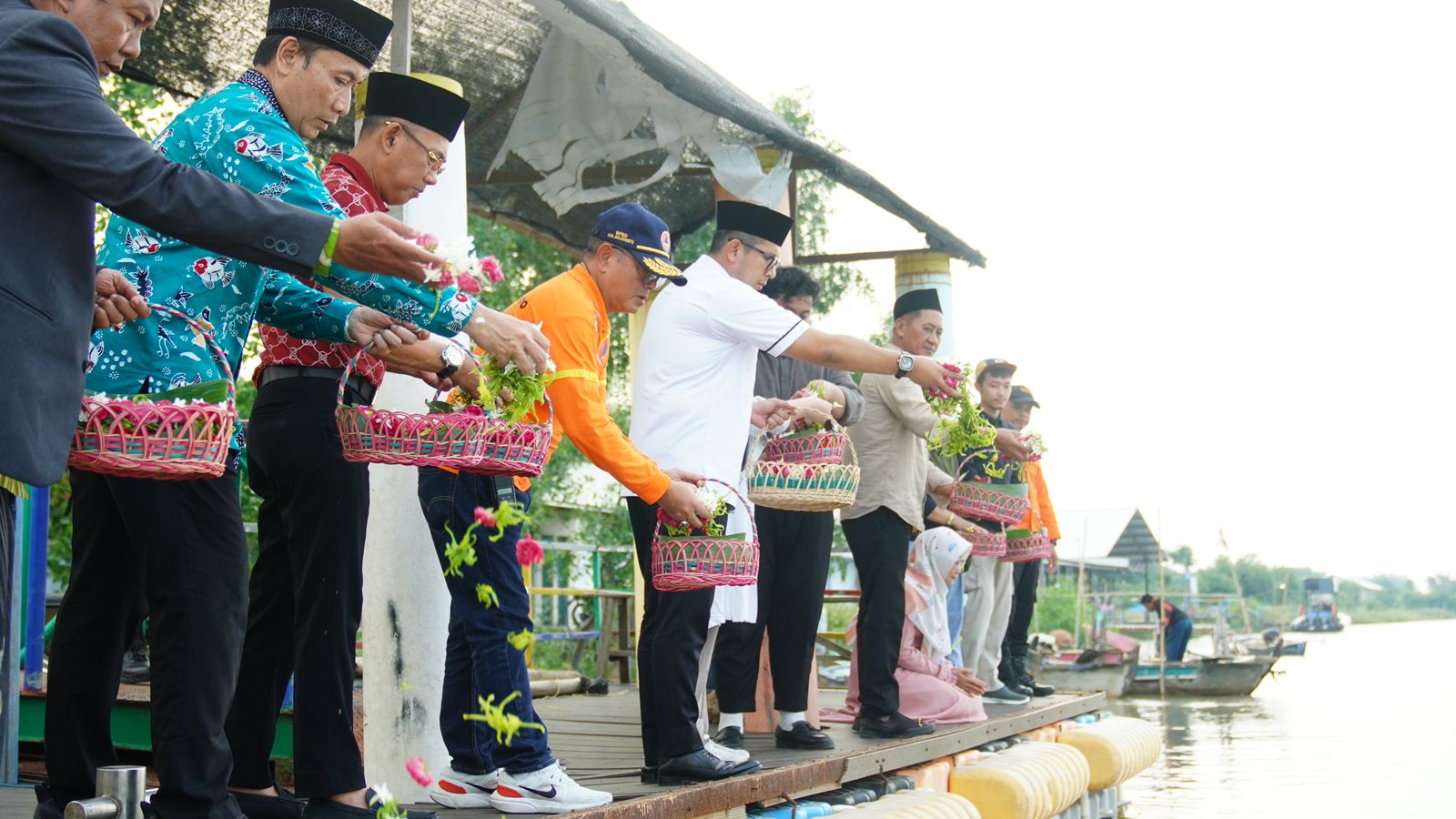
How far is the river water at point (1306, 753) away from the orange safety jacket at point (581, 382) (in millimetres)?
7057

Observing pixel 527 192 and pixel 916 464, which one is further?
pixel 527 192

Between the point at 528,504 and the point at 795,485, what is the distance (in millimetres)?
1217

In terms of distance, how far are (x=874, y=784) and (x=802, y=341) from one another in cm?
214

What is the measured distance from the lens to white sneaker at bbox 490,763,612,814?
3.71 meters

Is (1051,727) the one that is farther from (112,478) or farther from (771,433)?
(112,478)

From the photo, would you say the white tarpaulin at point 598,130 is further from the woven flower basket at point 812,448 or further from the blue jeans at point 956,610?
the woven flower basket at point 812,448

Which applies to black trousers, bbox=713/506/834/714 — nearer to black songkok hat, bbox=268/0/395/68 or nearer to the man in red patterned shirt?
the man in red patterned shirt

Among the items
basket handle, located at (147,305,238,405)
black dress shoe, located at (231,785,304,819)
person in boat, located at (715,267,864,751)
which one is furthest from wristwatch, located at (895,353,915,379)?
basket handle, located at (147,305,238,405)

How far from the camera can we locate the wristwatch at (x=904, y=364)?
506 cm

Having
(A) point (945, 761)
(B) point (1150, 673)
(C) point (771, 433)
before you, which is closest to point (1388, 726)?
(B) point (1150, 673)

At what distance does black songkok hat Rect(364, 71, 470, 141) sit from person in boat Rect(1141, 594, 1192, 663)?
96.1 ft

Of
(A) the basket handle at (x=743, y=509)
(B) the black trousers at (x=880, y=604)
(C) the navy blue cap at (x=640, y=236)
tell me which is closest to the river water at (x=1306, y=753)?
(B) the black trousers at (x=880, y=604)

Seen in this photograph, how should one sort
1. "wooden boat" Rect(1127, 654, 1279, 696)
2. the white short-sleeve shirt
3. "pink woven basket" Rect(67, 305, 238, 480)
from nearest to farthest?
"pink woven basket" Rect(67, 305, 238, 480), the white short-sleeve shirt, "wooden boat" Rect(1127, 654, 1279, 696)

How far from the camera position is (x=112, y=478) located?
2.77 meters
